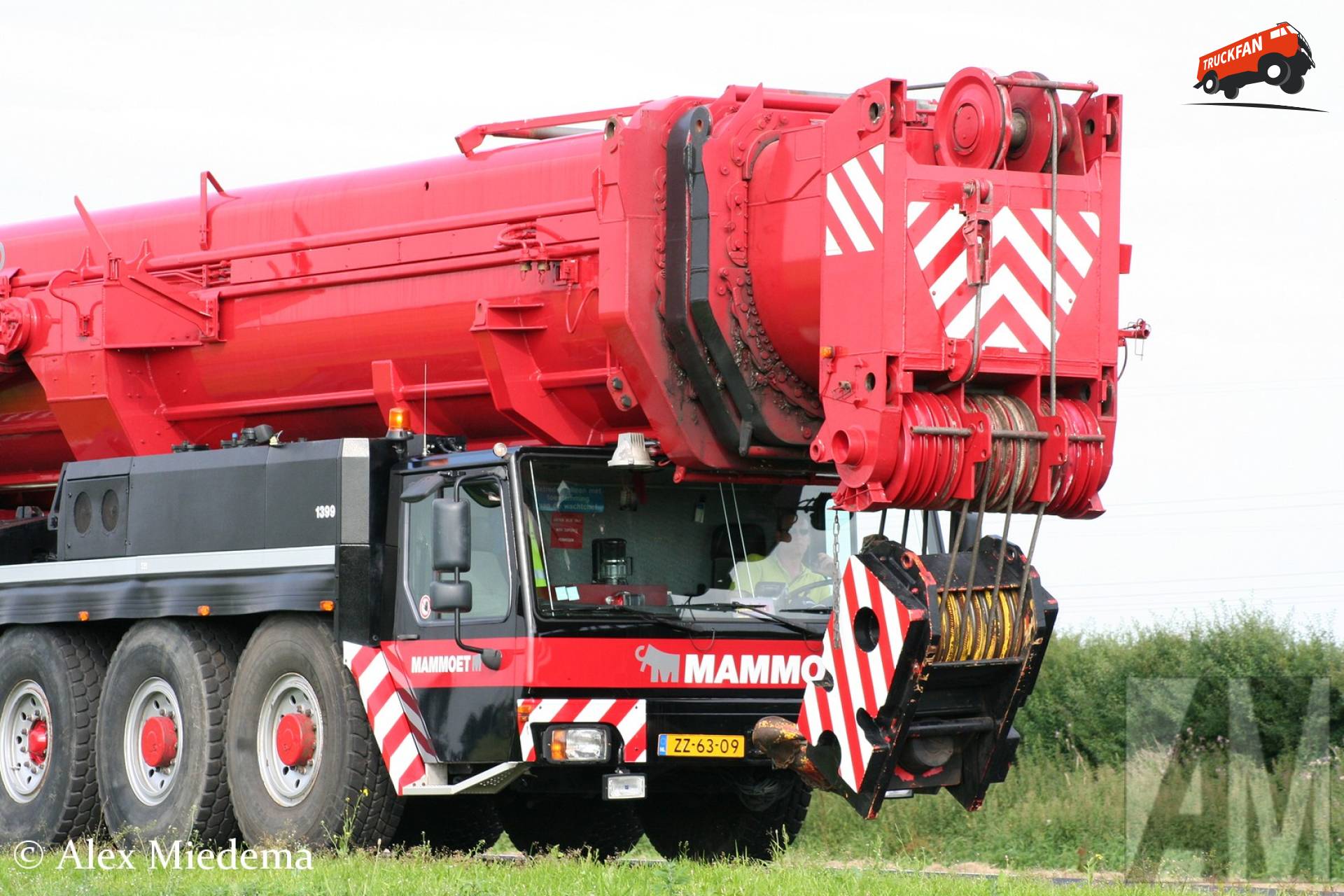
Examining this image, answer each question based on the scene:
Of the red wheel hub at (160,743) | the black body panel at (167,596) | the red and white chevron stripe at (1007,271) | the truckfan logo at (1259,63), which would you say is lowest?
the red wheel hub at (160,743)

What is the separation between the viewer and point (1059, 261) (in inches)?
397

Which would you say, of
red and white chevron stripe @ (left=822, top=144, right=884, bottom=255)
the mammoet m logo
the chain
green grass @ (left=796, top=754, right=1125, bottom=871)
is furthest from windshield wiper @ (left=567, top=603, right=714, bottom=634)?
green grass @ (left=796, top=754, right=1125, bottom=871)

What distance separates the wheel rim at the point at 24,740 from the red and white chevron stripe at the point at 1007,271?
272 inches

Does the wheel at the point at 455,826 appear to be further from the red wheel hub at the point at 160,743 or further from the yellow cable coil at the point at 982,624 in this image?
the yellow cable coil at the point at 982,624

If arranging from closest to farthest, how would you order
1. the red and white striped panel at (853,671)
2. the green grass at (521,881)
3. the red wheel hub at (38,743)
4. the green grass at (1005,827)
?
the green grass at (521,881) → the red and white striped panel at (853,671) → the red wheel hub at (38,743) → the green grass at (1005,827)

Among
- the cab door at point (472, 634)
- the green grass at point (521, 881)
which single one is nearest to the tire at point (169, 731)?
the green grass at point (521, 881)

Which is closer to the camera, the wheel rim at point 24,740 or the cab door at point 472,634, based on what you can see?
the cab door at point 472,634

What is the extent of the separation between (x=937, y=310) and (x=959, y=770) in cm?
231

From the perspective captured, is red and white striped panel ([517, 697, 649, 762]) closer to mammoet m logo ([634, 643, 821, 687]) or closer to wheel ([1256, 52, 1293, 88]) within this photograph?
mammoet m logo ([634, 643, 821, 687])

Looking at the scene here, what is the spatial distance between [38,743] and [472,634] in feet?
13.9

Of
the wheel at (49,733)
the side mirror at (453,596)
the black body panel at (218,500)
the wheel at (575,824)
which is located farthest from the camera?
the wheel at (575,824)

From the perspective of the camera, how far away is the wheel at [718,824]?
12.9 meters

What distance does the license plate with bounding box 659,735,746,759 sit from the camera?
10.9 m

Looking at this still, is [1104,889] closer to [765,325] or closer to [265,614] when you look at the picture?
[765,325]
